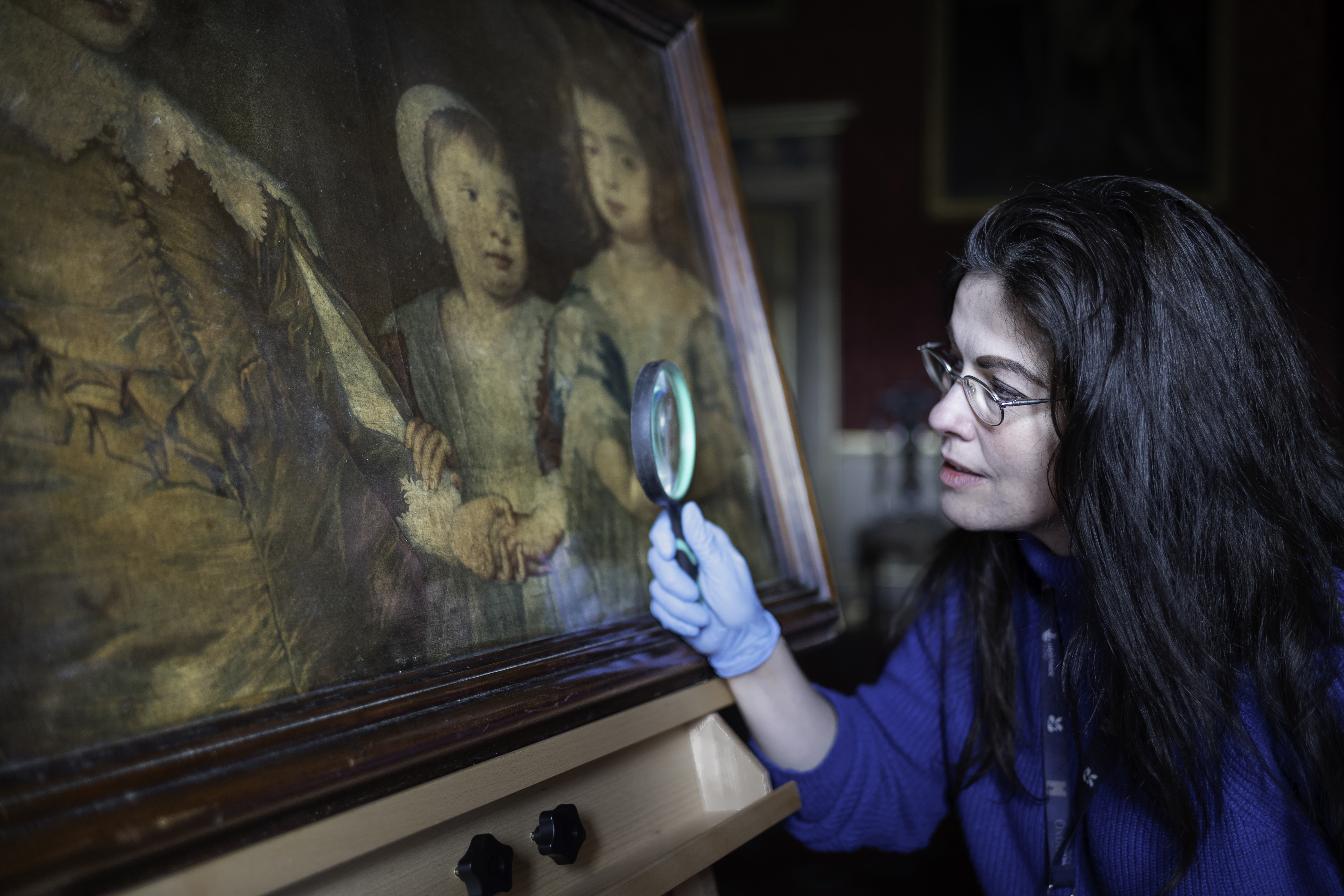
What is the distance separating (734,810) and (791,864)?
234 mm

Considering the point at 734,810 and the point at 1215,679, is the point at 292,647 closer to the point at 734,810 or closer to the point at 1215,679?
the point at 734,810

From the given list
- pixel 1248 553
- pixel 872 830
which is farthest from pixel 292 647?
pixel 1248 553

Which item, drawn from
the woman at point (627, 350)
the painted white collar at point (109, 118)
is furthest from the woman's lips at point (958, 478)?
the painted white collar at point (109, 118)

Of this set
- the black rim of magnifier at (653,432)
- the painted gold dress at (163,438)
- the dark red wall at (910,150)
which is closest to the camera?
the painted gold dress at (163,438)

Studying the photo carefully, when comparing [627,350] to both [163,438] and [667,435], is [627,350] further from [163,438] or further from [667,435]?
[163,438]

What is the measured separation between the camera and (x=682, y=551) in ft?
3.12

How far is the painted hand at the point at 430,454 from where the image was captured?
719 mm

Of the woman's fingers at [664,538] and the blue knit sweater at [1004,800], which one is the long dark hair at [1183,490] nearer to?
the blue knit sweater at [1004,800]

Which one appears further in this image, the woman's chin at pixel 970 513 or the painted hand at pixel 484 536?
the woman's chin at pixel 970 513

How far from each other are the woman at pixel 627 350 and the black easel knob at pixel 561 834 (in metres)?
0.20

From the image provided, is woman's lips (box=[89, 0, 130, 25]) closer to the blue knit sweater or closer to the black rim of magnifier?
the black rim of magnifier

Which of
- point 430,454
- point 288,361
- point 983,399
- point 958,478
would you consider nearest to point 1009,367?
point 983,399

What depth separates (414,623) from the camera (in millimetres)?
673

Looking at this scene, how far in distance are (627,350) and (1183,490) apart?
628 millimetres
